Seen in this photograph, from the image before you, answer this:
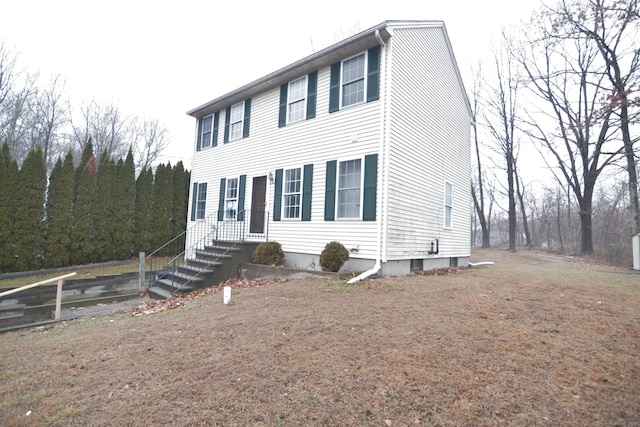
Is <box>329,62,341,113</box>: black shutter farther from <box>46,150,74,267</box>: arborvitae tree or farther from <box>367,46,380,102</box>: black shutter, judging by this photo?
<box>46,150,74,267</box>: arborvitae tree

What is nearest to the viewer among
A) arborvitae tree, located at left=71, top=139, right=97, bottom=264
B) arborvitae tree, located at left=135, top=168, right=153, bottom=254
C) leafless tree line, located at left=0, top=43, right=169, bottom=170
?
arborvitae tree, located at left=71, top=139, right=97, bottom=264

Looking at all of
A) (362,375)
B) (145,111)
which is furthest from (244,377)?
(145,111)

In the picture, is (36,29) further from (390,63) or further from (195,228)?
(390,63)

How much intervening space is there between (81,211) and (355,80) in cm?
1133

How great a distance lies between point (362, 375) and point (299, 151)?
764 cm

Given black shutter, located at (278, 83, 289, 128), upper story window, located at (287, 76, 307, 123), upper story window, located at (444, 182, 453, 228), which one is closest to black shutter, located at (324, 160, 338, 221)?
upper story window, located at (287, 76, 307, 123)

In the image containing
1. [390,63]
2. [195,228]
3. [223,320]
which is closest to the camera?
[223,320]

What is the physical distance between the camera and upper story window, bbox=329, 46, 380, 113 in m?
8.31

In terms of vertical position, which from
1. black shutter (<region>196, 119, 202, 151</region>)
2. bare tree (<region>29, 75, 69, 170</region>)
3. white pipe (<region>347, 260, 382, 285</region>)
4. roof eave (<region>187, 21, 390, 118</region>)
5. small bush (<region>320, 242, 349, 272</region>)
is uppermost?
bare tree (<region>29, 75, 69, 170</region>)

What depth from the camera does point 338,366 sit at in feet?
10.2

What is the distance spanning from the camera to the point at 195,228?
528 inches

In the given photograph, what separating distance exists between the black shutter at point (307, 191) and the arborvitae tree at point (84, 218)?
9065mm

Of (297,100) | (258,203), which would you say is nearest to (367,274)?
(258,203)

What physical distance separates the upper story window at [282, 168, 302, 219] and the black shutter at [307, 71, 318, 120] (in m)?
1.71
